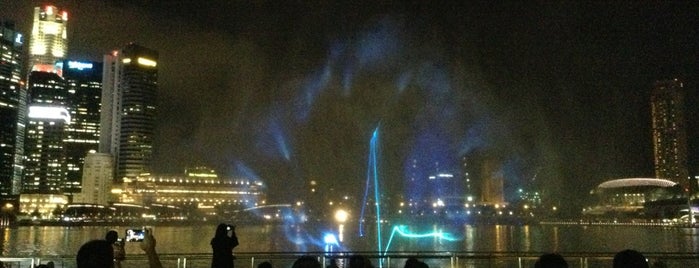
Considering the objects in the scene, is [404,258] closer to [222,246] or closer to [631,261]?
[222,246]

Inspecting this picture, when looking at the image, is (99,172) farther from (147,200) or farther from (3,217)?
(3,217)

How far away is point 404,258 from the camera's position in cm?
2123

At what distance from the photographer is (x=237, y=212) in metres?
190

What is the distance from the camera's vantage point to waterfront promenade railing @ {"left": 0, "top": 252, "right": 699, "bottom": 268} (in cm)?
1602

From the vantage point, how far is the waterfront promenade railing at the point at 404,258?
1602 cm

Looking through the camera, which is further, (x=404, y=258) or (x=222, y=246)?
(x=404, y=258)

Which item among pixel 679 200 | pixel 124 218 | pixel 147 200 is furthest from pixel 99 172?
pixel 679 200

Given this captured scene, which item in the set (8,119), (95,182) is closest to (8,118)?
(8,119)

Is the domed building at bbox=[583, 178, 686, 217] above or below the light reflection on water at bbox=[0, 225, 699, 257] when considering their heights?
above

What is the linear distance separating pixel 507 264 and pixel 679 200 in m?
139

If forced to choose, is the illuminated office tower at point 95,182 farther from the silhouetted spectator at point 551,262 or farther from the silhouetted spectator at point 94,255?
the silhouetted spectator at point 551,262

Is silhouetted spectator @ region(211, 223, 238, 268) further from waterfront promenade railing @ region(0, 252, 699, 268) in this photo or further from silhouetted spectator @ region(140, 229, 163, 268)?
waterfront promenade railing @ region(0, 252, 699, 268)

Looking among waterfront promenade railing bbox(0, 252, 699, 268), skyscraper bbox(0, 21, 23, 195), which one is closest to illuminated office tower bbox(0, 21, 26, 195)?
skyscraper bbox(0, 21, 23, 195)

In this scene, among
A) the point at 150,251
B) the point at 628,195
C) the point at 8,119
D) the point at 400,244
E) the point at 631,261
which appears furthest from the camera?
the point at 628,195
